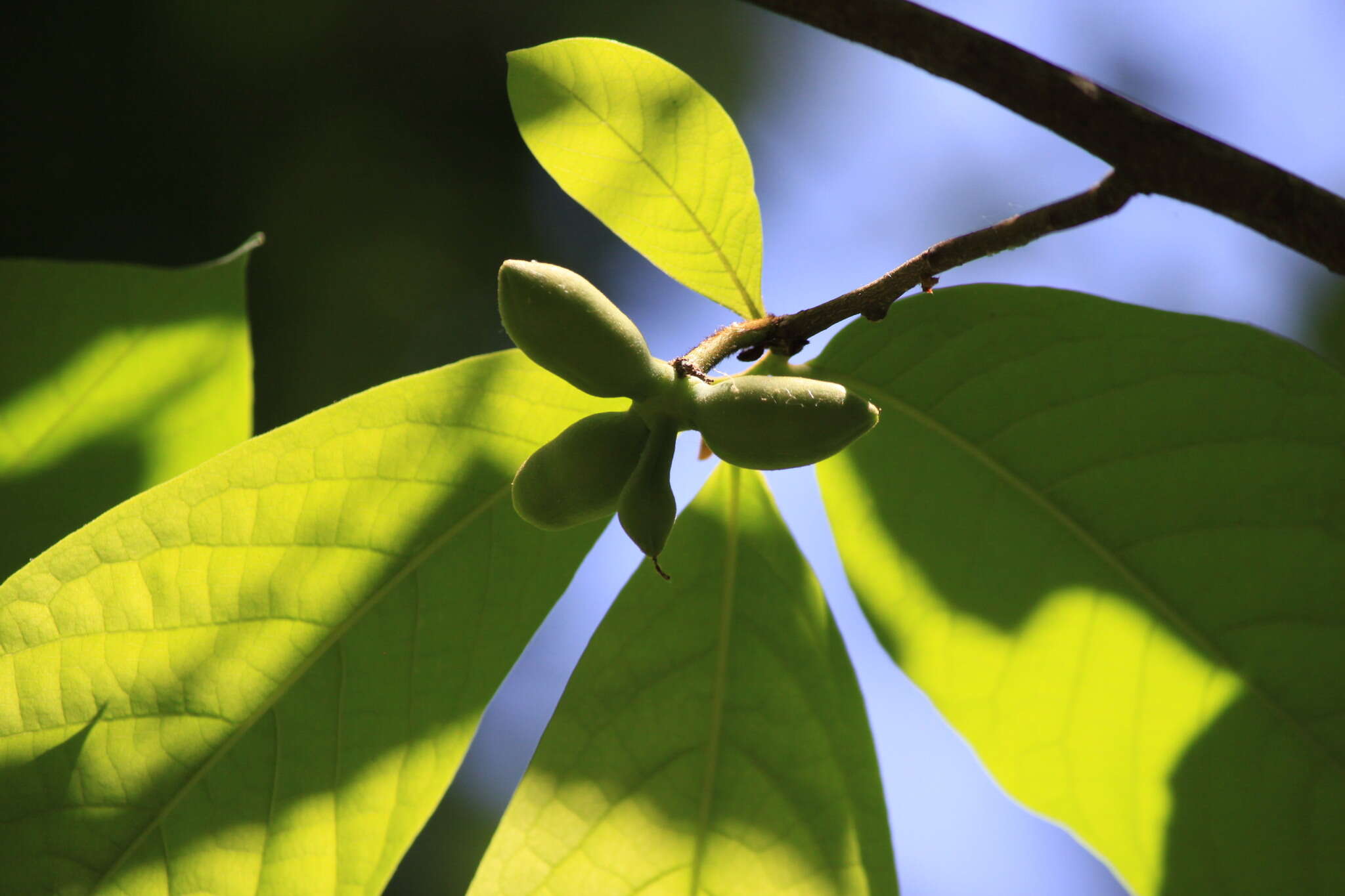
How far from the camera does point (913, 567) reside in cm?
99

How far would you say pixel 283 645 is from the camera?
908mm

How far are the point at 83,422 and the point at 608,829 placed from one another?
2.65ft

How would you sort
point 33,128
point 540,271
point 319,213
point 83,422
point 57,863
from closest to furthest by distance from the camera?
point 540,271, point 57,863, point 83,422, point 33,128, point 319,213

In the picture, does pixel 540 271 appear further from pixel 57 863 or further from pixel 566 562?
pixel 57 863

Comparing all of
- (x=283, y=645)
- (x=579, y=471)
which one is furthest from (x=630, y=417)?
(x=283, y=645)

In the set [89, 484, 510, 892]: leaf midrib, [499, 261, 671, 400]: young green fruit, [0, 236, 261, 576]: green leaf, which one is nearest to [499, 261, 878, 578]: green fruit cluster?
[499, 261, 671, 400]: young green fruit

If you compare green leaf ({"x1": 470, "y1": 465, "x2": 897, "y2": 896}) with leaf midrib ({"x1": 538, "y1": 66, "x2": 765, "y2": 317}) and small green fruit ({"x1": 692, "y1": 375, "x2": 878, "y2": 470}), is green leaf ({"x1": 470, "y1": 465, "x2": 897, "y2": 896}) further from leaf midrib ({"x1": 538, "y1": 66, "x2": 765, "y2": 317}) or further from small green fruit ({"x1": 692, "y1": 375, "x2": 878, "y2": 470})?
small green fruit ({"x1": 692, "y1": 375, "x2": 878, "y2": 470})

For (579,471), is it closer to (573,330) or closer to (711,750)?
(573,330)

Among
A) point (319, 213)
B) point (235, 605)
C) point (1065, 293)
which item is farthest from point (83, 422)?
point (319, 213)

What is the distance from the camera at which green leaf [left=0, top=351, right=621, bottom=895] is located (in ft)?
2.87

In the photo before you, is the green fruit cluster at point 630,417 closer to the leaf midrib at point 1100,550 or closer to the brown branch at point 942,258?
the brown branch at point 942,258

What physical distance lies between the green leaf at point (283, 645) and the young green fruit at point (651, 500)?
0.79 ft

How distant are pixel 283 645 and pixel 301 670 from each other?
0.03 meters

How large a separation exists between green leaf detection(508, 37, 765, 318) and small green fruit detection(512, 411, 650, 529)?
297mm
